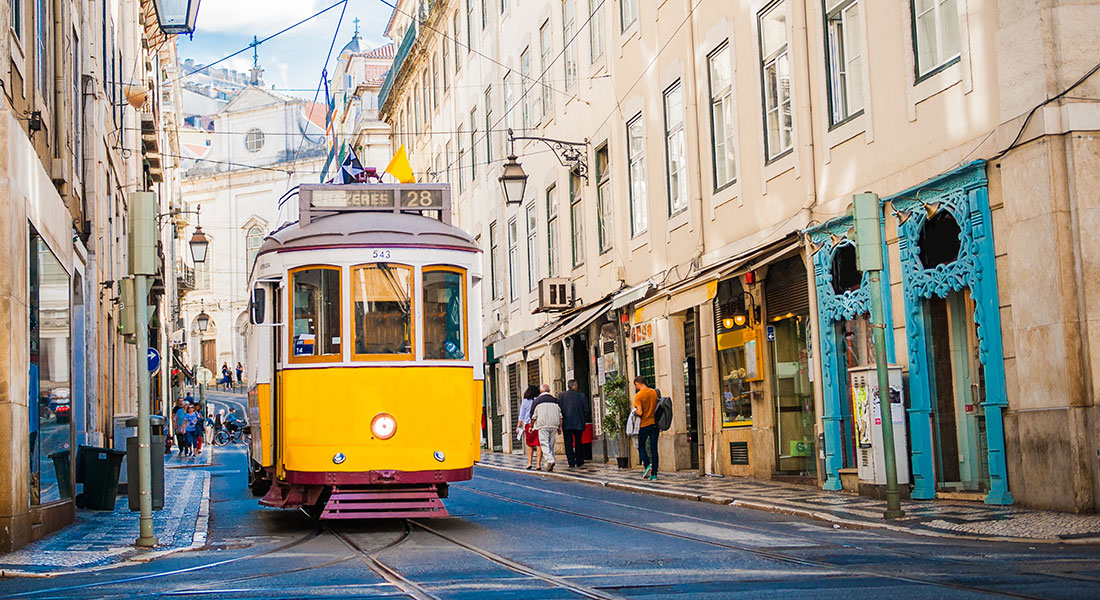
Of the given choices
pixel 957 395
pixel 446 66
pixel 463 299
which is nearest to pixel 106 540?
pixel 463 299

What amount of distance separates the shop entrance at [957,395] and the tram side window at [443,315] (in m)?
5.16

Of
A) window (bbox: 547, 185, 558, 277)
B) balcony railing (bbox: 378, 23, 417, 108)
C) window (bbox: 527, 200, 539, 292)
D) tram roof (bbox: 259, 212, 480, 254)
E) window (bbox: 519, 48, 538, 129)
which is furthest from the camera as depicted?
balcony railing (bbox: 378, 23, 417, 108)

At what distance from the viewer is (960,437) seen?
14531 mm

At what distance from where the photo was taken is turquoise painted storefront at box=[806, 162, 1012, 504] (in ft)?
44.4

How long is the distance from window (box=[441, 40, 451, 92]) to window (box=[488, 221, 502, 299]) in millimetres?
7038

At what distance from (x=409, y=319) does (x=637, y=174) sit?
13.2 metres

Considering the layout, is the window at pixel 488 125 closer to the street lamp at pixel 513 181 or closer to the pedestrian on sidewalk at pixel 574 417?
the street lamp at pixel 513 181

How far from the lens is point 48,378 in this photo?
46.9 feet

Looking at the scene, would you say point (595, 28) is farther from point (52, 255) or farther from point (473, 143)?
point (52, 255)

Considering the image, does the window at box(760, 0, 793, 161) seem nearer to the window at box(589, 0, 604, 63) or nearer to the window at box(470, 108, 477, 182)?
the window at box(589, 0, 604, 63)

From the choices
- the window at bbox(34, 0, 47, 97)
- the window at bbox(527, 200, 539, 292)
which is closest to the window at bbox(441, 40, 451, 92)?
the window at bbox(527, 200, 539, 292)

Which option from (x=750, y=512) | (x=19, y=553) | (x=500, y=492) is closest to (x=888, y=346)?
(x=750, y=512)

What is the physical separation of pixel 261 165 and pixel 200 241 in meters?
59.2

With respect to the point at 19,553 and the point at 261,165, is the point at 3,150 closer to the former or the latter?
the point at 19,553
